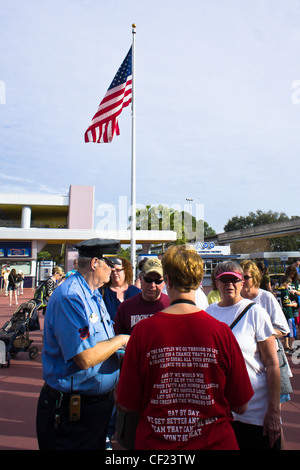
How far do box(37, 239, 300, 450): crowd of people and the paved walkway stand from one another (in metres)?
1.66

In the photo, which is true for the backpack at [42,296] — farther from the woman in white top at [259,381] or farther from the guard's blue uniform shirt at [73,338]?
the woman in white top at [259,381]

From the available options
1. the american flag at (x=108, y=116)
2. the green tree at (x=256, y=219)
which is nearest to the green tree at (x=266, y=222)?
the green tree at (x=256, y=219)

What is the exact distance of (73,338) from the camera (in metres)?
1.96

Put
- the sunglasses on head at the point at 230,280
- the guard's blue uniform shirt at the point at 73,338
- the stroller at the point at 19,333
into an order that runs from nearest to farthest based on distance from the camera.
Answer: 1. the guard's blue uniform shirt at the point at 73,338
2. the sunglasses on head at the point at 230,280
3. the stroller at the point at 19,333

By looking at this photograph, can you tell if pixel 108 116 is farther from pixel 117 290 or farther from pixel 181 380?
pixel 181 380

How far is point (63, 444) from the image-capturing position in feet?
6.76

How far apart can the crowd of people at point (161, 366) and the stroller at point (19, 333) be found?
4.34 metres

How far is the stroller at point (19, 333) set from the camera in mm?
6648

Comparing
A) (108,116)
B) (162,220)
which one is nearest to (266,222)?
(162,220)

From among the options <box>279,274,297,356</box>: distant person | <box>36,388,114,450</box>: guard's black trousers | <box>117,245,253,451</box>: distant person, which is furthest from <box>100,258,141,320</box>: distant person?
<box>279,274,297,356</box>: distant person

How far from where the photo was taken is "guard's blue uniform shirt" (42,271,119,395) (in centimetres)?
198

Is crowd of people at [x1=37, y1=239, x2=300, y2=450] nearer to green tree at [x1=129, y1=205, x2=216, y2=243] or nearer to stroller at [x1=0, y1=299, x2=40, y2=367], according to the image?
stroller at [x1=0, y1=299, x2=40, y2=367]

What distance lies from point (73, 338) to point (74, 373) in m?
0.27

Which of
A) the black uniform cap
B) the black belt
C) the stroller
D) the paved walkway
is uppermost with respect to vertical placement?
the black uniform cap
